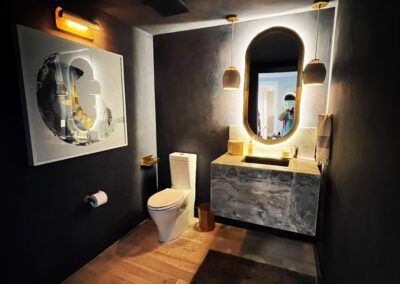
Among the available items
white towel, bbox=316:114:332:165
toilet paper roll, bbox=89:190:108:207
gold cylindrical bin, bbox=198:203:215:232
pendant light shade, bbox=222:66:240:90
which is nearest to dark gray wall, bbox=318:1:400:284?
white towel, bbox=316:114:332:165

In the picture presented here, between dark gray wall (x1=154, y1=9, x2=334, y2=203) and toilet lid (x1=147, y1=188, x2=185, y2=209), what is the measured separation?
43 centimetres

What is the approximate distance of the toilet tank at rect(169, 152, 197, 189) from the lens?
2.57 m

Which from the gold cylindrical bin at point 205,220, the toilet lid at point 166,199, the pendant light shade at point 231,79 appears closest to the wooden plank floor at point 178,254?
the gold cylindrical bin at point 205,220

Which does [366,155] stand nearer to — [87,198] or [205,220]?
[205,220]

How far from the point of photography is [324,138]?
67.7 inches

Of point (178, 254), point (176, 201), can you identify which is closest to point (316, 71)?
point (176, 201)

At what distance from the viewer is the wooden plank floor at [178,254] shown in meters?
1.85

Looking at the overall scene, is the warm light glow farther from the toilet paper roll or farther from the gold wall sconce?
the toilet paper roll

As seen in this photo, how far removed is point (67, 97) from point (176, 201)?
1372mm

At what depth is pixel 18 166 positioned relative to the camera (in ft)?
4.77

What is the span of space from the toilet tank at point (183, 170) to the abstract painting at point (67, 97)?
694mm

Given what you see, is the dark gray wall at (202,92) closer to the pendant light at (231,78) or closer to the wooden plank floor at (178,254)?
the pendant light at (231,78)

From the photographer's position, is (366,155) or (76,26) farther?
(76,26)

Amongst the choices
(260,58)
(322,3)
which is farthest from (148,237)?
(322,3)
